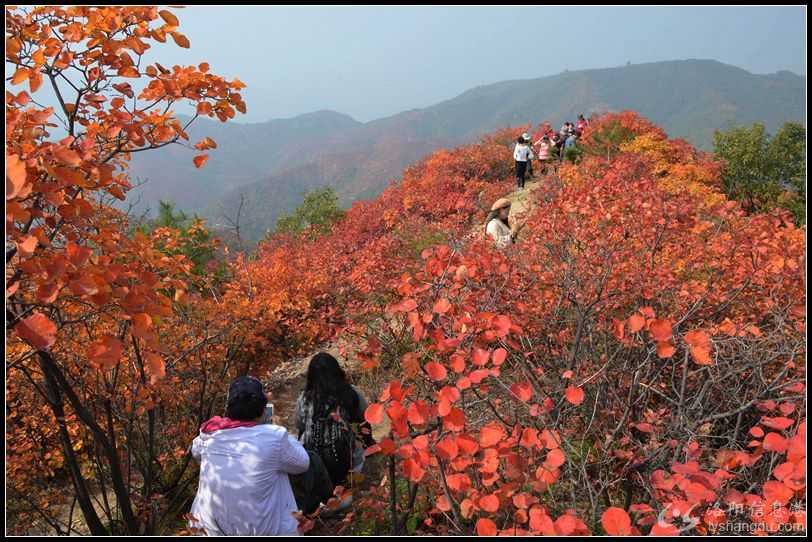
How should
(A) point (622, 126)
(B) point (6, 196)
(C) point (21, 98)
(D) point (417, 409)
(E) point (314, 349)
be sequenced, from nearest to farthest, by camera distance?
(B) point (6, 196), (D) point (417, 409), (C) point (21, 98), (E) point (314, 349), (A) point (622, 126)

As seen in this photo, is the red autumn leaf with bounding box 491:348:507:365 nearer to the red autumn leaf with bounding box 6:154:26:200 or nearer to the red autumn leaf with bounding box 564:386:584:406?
the red autumn leaf with bounding box 564:386:584:406

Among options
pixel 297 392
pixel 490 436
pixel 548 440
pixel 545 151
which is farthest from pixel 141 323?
pixel 545 151

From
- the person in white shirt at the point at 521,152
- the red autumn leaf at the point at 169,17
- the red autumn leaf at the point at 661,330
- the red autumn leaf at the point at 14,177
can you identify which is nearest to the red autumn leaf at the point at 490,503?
the red autumn leaf at the point at 661,330

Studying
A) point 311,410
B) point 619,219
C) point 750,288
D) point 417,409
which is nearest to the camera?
point 417,409

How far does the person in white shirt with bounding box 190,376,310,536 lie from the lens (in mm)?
2377

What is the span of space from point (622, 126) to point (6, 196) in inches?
627

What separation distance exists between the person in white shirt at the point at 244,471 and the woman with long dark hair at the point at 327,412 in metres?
0.95

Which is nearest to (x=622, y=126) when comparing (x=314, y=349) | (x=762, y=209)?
(x=762, y=209)

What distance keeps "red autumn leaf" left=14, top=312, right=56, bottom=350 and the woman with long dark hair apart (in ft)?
7.61

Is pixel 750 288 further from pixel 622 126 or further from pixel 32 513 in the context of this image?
pixel 622 126

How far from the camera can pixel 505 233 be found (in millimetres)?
5988

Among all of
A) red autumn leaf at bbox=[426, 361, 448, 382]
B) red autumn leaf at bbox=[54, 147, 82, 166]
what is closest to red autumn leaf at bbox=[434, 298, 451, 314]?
red autumn leaf at bbox=[426, 361, 448, 382]

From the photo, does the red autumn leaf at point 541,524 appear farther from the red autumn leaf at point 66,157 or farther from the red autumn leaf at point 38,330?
the red autumn leaf at point 66,157

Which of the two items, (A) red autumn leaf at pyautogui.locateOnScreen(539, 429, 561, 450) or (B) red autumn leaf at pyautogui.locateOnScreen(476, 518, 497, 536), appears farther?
(A) red autumn leaf at pyautogui.locateOnScreen(539, 429, 561, 450)
